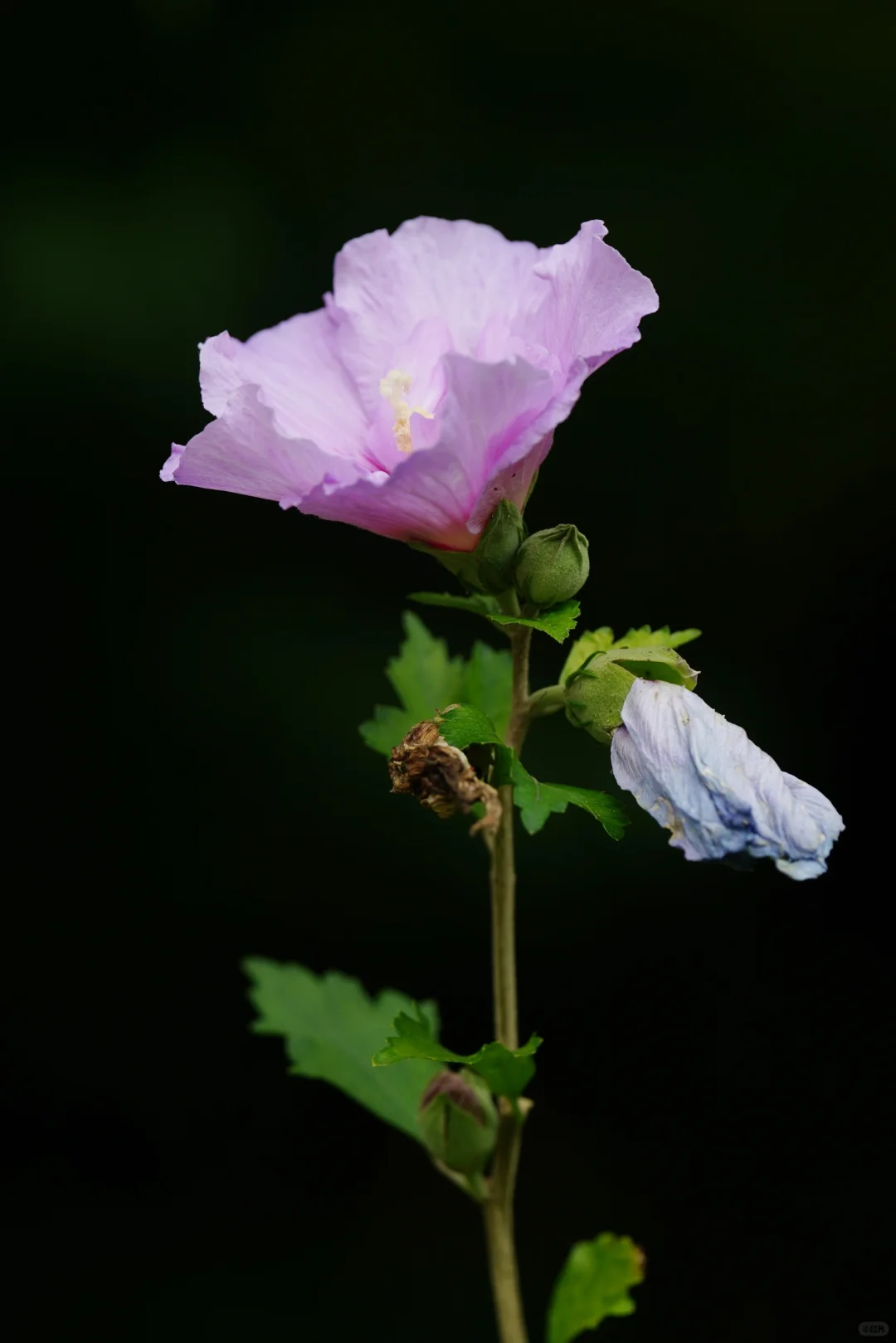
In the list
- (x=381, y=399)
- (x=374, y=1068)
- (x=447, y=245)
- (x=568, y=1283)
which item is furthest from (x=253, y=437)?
(x=568, y=1283)

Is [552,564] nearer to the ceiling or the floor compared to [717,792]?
nearer to the ceiling

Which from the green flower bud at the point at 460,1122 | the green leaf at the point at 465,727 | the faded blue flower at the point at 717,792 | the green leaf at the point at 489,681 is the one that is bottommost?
the green flower bud at the point at 460,1122

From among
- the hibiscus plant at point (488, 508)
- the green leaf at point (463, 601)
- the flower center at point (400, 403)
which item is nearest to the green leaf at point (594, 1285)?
the hibiscus plant at point (488, 508)

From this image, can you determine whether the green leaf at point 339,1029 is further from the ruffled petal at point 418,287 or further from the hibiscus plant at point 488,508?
the ruffled petal at point 418,287

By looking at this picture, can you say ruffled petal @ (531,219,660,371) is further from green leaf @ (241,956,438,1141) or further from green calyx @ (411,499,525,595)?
green leaf @ (241,956,438,1141)

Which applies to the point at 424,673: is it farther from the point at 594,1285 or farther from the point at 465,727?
the point at 594,1285

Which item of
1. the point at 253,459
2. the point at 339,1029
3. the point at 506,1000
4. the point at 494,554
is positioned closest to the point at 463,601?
the point at 494,554
